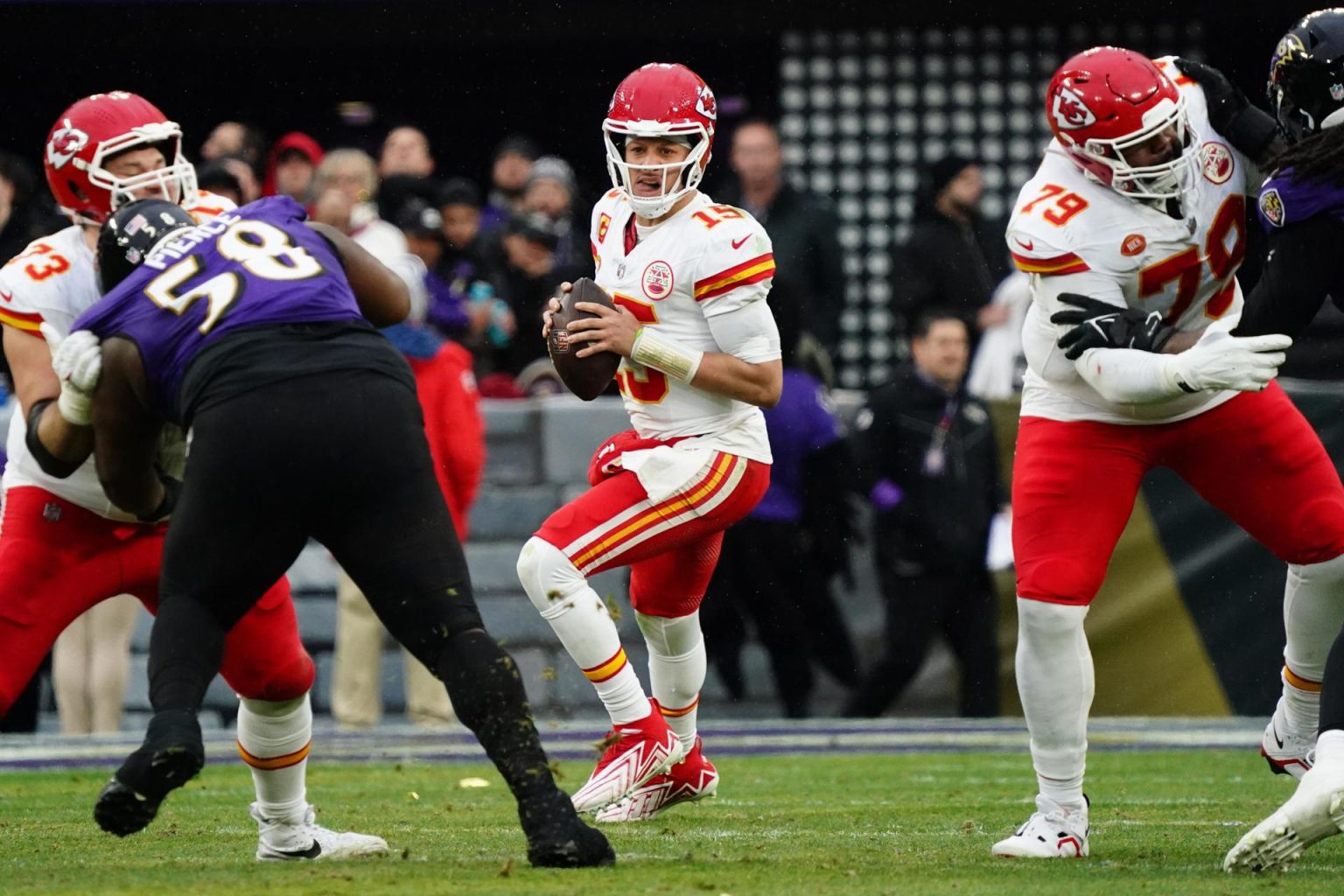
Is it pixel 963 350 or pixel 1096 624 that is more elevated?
pixel 963 350

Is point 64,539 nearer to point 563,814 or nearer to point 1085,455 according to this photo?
point 563,814

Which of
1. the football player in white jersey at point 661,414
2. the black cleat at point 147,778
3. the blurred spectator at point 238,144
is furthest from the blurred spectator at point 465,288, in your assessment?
the black cleat at point 147,778

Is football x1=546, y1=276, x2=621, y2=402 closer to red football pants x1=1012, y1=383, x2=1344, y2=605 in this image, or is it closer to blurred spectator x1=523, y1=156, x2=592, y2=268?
red football pants x1=1012, y1=383, x2=1344, y2=605

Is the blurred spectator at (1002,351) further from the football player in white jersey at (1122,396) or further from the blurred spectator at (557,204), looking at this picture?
the football player in white jersey at (1122,396)

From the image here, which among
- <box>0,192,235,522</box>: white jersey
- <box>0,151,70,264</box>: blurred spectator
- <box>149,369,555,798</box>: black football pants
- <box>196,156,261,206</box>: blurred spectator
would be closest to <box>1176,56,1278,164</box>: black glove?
<box>149,369,555,798</box>: black football pants

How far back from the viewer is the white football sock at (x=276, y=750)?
5027 millimetres

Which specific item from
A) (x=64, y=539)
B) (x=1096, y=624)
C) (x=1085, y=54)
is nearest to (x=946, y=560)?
(x=1096, y=624)

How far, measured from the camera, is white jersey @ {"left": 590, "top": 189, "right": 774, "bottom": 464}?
18.9 ft

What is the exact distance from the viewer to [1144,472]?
5316 millimetres

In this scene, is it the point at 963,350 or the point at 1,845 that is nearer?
the point at 1,845

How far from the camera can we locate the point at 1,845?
5.47 metres

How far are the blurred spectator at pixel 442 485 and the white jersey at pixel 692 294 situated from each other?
10.3 ft

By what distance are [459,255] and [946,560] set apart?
8.53 feet

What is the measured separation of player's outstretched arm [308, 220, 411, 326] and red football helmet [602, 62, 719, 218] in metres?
1.13
